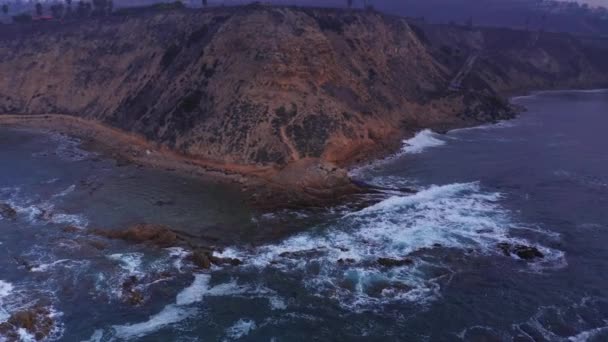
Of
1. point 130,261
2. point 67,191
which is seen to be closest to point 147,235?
point 130,261

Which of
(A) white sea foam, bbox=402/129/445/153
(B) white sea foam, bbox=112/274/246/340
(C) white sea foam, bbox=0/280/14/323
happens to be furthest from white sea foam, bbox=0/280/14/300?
(A) white sea foam, bbox=402/129/445/153

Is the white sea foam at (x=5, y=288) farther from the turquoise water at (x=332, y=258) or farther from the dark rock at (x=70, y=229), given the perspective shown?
the dark rock at (x=70, y=229)

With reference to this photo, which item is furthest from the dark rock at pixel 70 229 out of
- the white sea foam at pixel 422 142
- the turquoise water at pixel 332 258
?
the white sea foam at pixel 422 142

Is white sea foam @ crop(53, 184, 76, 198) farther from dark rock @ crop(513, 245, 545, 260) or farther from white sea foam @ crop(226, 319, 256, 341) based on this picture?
dark rock @ crop(513, 245, 545, 260)

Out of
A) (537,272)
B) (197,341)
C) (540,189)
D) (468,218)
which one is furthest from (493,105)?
(197,341)

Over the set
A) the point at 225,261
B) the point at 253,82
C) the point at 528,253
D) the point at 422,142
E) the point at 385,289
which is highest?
the point at 253,82

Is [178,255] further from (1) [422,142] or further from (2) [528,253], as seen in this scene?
(1) [422,142]
